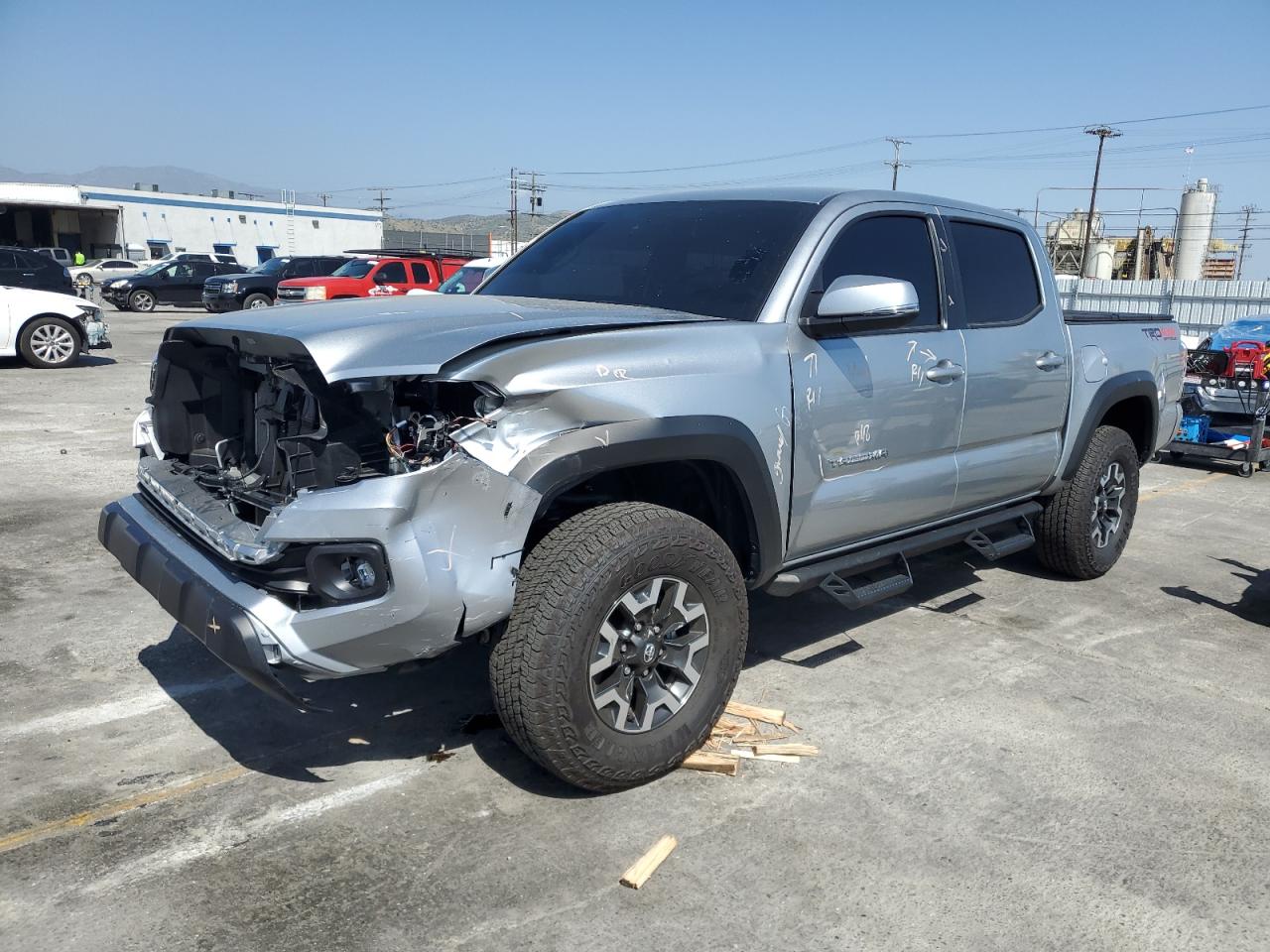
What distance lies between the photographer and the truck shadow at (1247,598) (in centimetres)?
550

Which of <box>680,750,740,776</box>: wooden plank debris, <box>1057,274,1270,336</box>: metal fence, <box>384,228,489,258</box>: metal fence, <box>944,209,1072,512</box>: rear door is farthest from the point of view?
<box>384,228,489,258</box>: metal fence

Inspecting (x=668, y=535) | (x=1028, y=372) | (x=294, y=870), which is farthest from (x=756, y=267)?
(x=294, y=870)

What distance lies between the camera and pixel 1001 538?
A: 200 inches

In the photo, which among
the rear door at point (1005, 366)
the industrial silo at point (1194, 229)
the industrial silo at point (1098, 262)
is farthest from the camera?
the industrial silo at point (1194, 229)

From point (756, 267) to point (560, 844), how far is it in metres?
2.17

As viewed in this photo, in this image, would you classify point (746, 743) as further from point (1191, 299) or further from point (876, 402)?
point (1191, 299)

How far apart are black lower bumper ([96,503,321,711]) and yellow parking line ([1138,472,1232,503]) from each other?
7.38 m

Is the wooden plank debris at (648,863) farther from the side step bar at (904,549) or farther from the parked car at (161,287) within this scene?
the parked car at (161,287)

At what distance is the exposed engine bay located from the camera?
9.82ft

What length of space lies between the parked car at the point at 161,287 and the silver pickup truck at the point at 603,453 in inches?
1107

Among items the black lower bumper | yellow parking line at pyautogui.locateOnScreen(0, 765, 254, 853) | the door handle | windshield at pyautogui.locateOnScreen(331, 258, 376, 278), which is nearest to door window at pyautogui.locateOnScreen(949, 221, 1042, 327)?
the door handle

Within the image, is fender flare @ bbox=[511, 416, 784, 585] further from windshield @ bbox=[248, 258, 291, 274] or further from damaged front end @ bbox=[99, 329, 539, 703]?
windshield @ bbox=[248, 258, 291, 274]

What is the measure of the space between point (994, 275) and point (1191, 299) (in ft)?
66.3

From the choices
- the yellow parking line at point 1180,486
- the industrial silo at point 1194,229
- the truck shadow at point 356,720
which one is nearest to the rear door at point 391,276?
the yellow parking line at point 1180,486
